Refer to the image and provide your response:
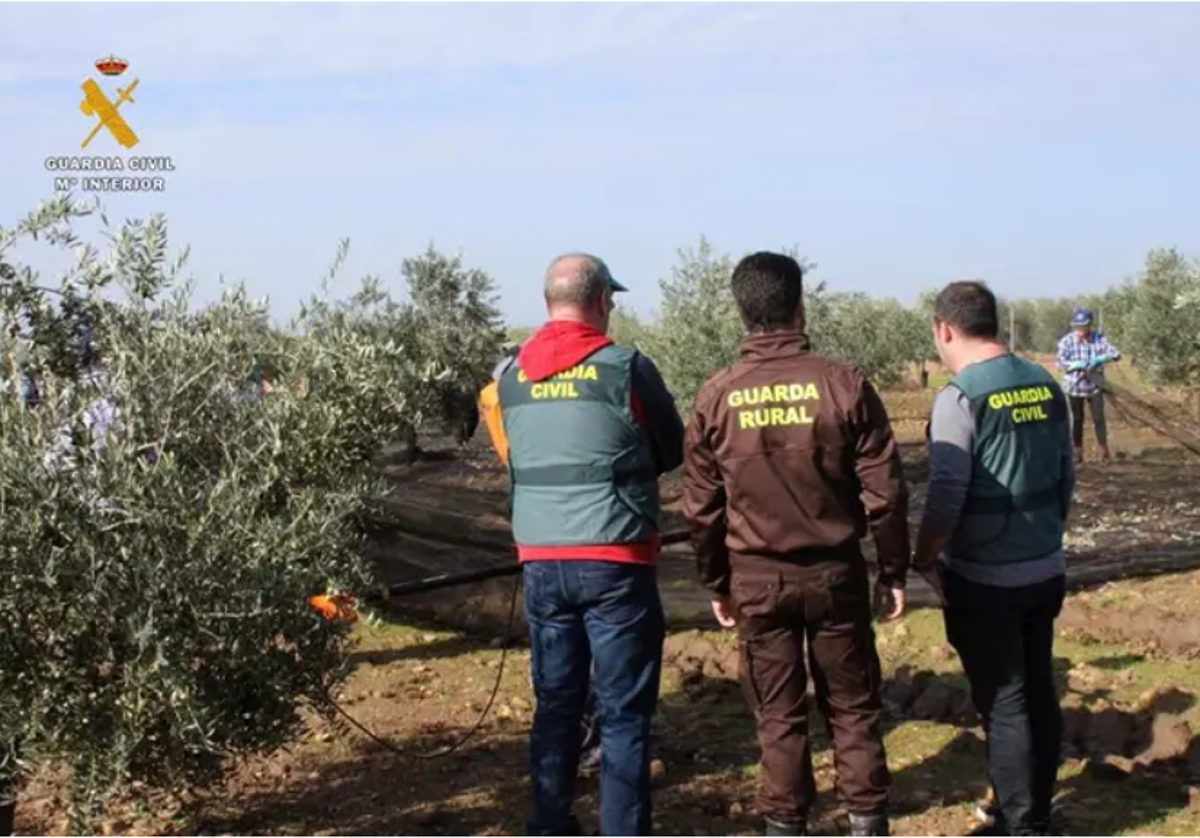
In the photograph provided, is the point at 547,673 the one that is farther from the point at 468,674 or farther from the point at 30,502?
the point at 468,674

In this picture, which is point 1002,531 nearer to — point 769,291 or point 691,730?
point 769,291

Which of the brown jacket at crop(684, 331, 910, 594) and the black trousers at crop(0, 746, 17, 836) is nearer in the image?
the brown jacket at crop(684, 331, 910, 594)

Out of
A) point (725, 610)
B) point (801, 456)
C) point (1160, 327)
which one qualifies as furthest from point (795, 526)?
point (1160, 327)

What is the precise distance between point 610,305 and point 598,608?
1.07 meters

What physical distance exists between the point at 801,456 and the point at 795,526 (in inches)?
9.2

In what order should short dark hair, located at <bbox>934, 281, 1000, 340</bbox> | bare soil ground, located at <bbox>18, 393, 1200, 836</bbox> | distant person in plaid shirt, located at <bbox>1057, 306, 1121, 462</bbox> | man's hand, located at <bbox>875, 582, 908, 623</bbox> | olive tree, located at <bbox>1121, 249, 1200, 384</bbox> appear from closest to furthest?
Result: man's hand, located at <bbox>875, 582, 908, 623</bbox> → short dark hair, located at <bbox>934, 281, 1000, 340</bbox> → bare soil ground, located at <bbox>18, 393, 1200, 836</bbox> → distant person in plaid shirt, located at <bbox>1057, 306, 1121, 462</bbox> → olive tree, located at <bbox>1121, 249, 1200, 384</bbox>

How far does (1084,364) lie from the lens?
1609cm

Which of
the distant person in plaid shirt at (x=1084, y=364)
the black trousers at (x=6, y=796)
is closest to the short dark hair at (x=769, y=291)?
the black trousers at (x=6, y=796)

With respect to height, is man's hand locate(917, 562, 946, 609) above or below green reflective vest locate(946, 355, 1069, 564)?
below

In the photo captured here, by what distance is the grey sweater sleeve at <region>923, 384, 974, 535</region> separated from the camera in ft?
15.6

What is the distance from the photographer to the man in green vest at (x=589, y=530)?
4.61 m

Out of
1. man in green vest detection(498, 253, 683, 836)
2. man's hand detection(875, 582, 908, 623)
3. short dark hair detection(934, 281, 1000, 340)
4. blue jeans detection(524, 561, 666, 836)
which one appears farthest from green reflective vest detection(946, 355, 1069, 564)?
blue jeans detection(524, 561, 666, 836)

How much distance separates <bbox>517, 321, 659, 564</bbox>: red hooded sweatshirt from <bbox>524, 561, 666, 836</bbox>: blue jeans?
0.03 meters

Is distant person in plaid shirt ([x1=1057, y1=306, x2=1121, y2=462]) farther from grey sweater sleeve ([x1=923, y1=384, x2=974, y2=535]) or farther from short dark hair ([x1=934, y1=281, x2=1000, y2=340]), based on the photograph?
grey sweater sleeve ([x1=923, y1=384, x2=974, y2=535])
